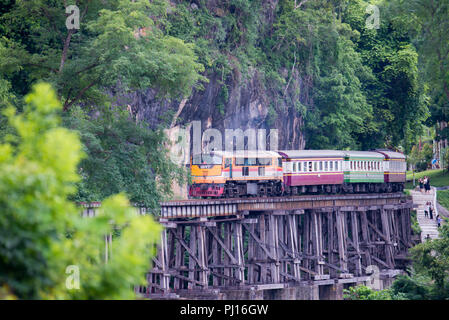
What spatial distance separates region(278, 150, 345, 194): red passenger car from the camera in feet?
117

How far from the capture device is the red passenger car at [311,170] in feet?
117

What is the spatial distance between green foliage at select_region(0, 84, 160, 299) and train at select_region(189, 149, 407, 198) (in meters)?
23.6

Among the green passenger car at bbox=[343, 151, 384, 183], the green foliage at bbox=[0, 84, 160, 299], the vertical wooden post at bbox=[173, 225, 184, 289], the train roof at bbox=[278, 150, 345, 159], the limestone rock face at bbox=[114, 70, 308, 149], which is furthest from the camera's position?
the green passenger car at bbox=[343, 151, 384, 183]

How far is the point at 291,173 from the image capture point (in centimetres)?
3588

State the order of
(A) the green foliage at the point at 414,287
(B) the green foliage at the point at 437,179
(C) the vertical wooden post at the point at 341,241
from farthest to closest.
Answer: (B) the green foliage at the point at 437,179 < (C) the vertical wooden post at the point at 341,241 < (A) the green foliage at the point at 414,287

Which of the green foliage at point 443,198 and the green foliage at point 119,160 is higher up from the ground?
the green foliage at point 443,198

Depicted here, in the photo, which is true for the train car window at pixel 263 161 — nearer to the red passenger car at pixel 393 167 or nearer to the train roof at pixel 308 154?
the train roof at pixel 308 154

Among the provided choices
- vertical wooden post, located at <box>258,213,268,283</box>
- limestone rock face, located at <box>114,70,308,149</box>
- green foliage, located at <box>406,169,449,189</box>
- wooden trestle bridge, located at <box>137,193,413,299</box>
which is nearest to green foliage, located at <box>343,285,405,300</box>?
wooden trestle bridge, located at <box>137,193,413,299</box>

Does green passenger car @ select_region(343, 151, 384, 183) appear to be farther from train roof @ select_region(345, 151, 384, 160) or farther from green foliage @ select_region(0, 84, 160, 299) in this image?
green foliage @ select_region(0, 84, 160, 299)

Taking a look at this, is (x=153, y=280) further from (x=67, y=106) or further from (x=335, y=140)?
(x=335, y=140)

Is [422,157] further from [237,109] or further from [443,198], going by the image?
[237,109]

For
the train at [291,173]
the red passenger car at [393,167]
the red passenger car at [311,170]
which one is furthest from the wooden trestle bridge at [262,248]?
the red passenger car at [393,167]

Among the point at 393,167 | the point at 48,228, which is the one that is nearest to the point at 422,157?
the point at 393,167
